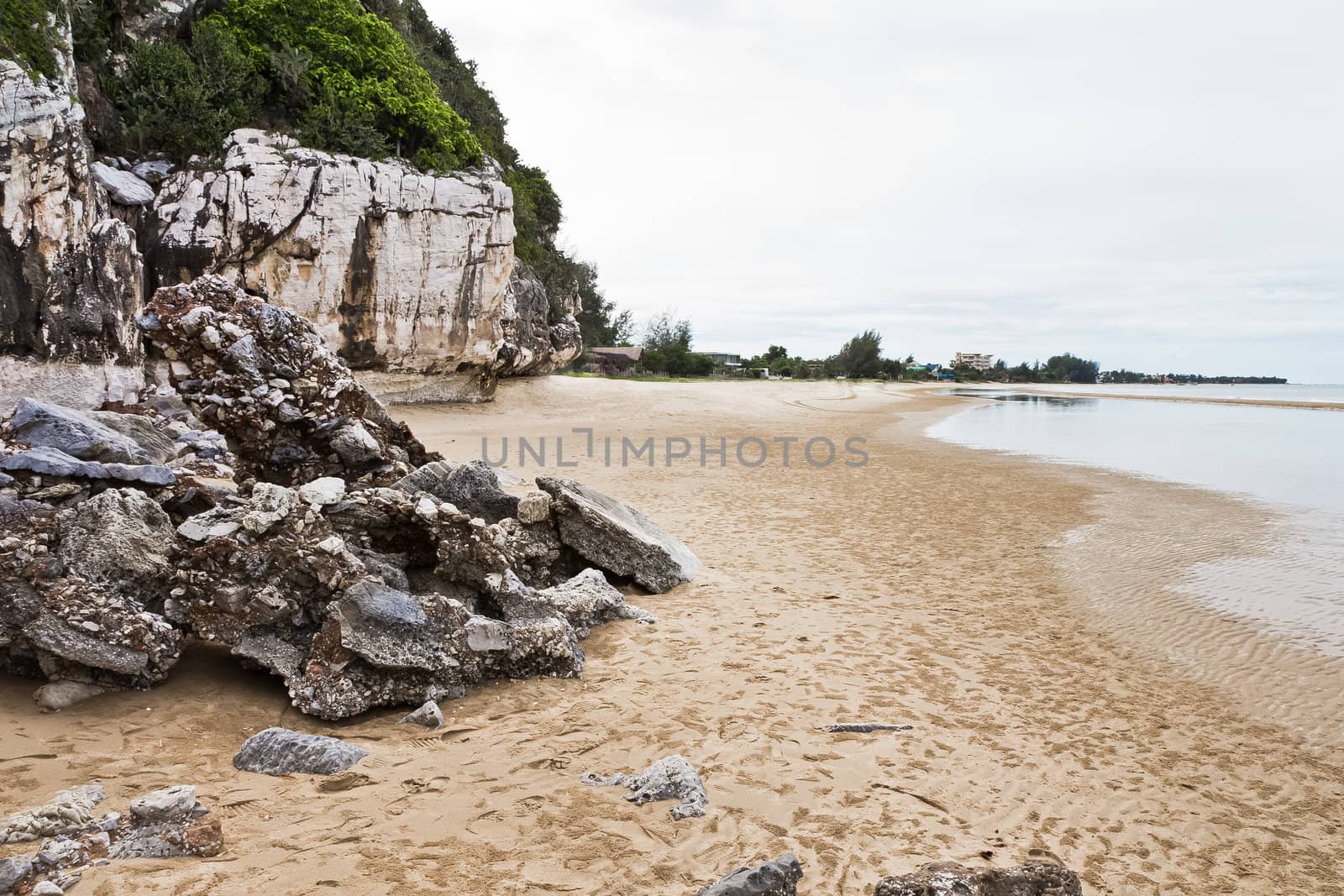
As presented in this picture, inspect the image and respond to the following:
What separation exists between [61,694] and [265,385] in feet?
9.45

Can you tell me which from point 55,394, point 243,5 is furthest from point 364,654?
point 243,5

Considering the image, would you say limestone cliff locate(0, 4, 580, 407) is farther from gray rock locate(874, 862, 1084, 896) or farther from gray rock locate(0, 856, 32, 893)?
gray rock locate(874, 862, 1084, 896)

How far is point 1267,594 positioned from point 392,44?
2529cm

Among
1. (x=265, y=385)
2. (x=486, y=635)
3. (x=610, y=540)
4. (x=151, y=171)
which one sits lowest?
(x=486, y=635)

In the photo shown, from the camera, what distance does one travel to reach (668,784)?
361cm

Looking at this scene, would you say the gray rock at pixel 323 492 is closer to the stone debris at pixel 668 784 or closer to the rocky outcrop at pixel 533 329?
the stone debris at pixel 668 784

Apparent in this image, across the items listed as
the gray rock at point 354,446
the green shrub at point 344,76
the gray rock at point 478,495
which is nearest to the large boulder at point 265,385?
the gray rock at point 354,446

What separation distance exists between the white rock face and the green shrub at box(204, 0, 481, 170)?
110 cm

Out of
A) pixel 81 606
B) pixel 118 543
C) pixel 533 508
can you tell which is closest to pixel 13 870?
pixel 81 606

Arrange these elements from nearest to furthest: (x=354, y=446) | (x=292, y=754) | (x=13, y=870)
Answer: (x=13, y=870) → (x=292, y=754) → (x=354, y=446)

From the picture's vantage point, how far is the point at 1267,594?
8148mm

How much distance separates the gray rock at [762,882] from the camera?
2719 millimetres

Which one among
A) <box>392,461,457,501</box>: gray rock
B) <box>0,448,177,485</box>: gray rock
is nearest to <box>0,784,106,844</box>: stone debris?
<box>0,448,177,485</box>: gray rock

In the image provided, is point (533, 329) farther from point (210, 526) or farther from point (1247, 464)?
point (210, 526)
